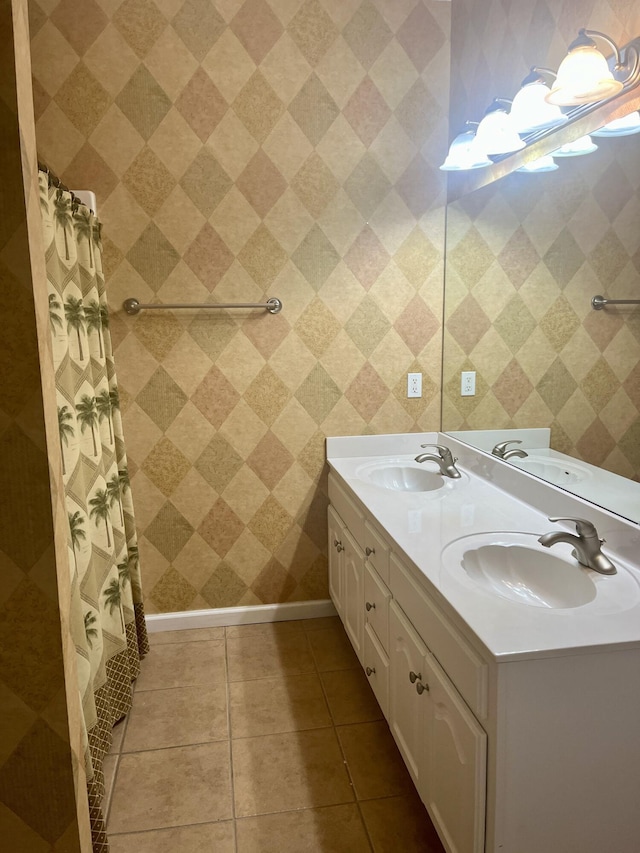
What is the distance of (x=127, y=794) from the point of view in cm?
184

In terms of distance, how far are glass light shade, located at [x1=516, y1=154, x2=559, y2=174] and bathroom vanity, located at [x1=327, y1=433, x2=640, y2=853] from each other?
95cm

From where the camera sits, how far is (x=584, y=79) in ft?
5.20

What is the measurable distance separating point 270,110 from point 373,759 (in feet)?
7.76

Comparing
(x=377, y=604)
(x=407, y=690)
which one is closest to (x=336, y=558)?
(x=377, y=604)

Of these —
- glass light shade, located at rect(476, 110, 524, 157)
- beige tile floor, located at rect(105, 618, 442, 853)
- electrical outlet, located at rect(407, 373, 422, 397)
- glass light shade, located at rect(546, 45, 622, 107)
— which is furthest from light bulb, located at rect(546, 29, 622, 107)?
beige tile floor, located at rect(105, 618, 442, 853)

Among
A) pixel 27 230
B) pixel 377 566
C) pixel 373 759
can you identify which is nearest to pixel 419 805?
pixel 373 759

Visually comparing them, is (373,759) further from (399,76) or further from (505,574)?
(399,76)

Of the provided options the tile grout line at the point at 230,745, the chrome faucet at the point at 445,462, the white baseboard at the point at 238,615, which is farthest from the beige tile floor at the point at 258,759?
the chrome faucet at the point at 445,462

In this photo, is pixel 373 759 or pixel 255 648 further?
pixel 255 648

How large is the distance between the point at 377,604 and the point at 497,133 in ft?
5.29

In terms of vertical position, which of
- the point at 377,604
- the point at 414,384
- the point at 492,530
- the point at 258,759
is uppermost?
the point at 414,384

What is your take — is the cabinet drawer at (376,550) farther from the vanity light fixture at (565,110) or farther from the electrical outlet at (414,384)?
the vanity light fixture at (565,110)

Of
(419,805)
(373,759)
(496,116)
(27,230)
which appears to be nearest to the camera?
(27,230)

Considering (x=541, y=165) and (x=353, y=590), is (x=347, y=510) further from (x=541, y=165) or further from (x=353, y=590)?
(x=541, y=165)
